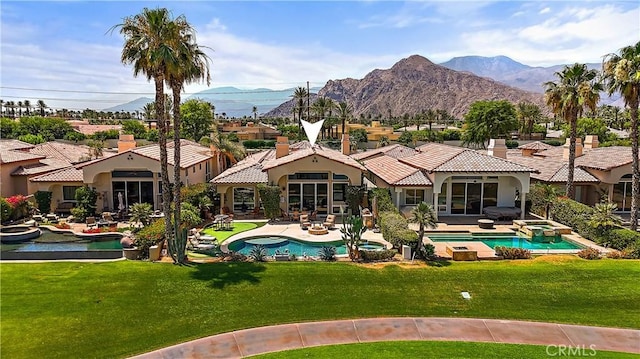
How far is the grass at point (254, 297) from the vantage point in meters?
14.6

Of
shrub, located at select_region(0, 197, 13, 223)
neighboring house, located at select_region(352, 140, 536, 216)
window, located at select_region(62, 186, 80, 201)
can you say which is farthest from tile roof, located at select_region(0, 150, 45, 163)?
neighboring house, located at select_region(352, 140, 536, 216)

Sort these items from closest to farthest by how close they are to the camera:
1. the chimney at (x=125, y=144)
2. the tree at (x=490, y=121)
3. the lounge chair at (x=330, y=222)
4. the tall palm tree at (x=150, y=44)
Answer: the tall palm tree at (x=150, y=44)
the lounge chair at (x=330, y=222)
the chimney at (x=125, y=144)
the tree at (x=490, y=121)

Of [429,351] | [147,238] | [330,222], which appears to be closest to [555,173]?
[330,222]

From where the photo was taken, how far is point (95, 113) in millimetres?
134500

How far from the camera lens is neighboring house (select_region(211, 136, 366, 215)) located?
30266mm

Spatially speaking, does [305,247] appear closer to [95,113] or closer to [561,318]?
[561,318]

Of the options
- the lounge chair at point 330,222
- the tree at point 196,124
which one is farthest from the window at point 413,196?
the tree at point 196,124

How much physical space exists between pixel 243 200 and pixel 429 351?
20.4m

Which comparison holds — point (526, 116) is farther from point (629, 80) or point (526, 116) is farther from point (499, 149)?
→ point (629, 80)

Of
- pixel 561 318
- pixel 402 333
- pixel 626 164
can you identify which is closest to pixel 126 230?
pixel 402 333

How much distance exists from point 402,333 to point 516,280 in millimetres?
6768

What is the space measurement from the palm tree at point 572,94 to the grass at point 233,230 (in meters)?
20.9

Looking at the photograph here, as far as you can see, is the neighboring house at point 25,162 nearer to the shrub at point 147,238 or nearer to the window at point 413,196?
the shrub at point 147,238

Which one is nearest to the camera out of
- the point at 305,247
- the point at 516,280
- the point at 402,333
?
the point at 402,333
